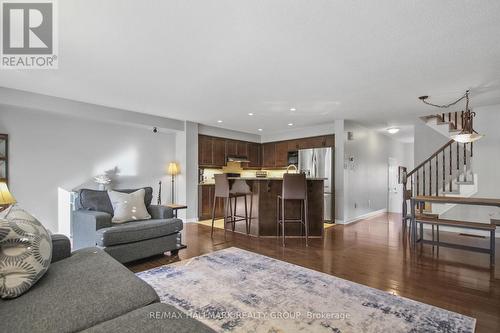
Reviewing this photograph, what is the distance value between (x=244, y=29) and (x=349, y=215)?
502cm

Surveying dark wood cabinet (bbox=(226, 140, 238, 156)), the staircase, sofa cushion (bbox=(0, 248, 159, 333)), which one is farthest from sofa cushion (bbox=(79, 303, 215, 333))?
dark wood cabinet (bbox=(226, 140, 238, 156))

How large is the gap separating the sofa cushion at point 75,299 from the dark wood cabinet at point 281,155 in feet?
19.4

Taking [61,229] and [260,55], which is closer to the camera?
[260,55]

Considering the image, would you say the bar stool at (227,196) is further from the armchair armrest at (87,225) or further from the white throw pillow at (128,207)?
the armchair armrest at (87,225)

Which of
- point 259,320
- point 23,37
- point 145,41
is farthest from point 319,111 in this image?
point 23,37

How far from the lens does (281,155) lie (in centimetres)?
729

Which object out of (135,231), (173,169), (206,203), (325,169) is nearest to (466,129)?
(325,169)

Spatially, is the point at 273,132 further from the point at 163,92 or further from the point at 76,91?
the point at 76,91

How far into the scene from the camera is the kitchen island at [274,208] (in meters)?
4.48

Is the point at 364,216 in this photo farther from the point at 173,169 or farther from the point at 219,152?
the point at 173,169

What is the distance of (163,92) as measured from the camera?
12.5ft

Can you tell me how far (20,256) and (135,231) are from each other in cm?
173

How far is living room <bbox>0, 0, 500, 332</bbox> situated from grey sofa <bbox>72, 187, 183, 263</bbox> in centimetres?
3

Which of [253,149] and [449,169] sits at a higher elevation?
[253,149]
